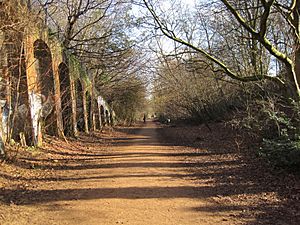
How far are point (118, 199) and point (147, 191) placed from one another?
84 cm

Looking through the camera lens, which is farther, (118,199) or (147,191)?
(147,191)

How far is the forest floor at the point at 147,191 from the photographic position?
19.7ft

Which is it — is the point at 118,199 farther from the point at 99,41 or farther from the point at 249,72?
the point at 99,41

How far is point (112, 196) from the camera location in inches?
289

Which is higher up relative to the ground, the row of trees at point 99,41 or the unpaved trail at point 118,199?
the row of trees at point 99,41

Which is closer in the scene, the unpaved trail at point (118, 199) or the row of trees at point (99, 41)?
the unpaved trail at point (118, 199)

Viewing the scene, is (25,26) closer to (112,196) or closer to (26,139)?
(26,139)

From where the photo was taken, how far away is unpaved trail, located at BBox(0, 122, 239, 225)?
5918 mm

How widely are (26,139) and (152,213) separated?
953cm

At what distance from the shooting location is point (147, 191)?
25.3 feet

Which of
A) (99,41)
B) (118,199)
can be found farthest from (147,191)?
(99,41)

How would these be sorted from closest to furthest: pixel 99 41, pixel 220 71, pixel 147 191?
1. pixel 147 191
2. pixel 220 71
3. pixel 99 41

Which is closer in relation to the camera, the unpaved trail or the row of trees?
the unpaved trail

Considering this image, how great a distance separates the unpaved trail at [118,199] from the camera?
5918 mm
